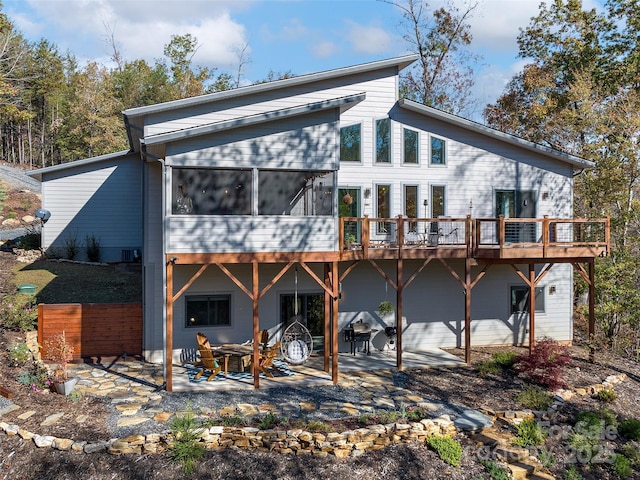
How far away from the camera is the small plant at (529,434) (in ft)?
27.7

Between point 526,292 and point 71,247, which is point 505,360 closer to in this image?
point 526,292

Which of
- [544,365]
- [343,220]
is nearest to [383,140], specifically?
[343,220]

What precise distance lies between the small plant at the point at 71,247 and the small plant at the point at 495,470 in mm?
16489

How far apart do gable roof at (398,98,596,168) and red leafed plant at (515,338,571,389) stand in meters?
6.18

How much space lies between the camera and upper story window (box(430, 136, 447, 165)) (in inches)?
553

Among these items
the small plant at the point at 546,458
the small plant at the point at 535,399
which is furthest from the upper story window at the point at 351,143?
the small plant at the point at 546,458

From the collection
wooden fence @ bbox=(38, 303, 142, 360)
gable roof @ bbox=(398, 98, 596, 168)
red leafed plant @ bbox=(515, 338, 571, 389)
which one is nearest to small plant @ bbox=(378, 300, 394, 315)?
red leafed plant @ bbox=(515, 338, 571, 389)

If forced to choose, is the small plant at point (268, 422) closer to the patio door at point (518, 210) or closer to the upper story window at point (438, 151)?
the upper story window at point (438, 151)

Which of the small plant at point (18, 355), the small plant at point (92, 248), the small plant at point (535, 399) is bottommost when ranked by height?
the small plant at point (535, 399)

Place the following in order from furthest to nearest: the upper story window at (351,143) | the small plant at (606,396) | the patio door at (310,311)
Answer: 1. the upper story window at (351,143)
2. the patio door at (310,311)
3. the small plant at (606,396)

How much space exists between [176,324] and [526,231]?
10.9 m

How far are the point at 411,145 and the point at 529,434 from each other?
27.6 feet

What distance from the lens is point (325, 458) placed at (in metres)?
7.59

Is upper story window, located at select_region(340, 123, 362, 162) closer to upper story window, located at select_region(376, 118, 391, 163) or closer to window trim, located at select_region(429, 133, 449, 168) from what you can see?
upper story window, located at select_region(376, 118, 391, 163)
